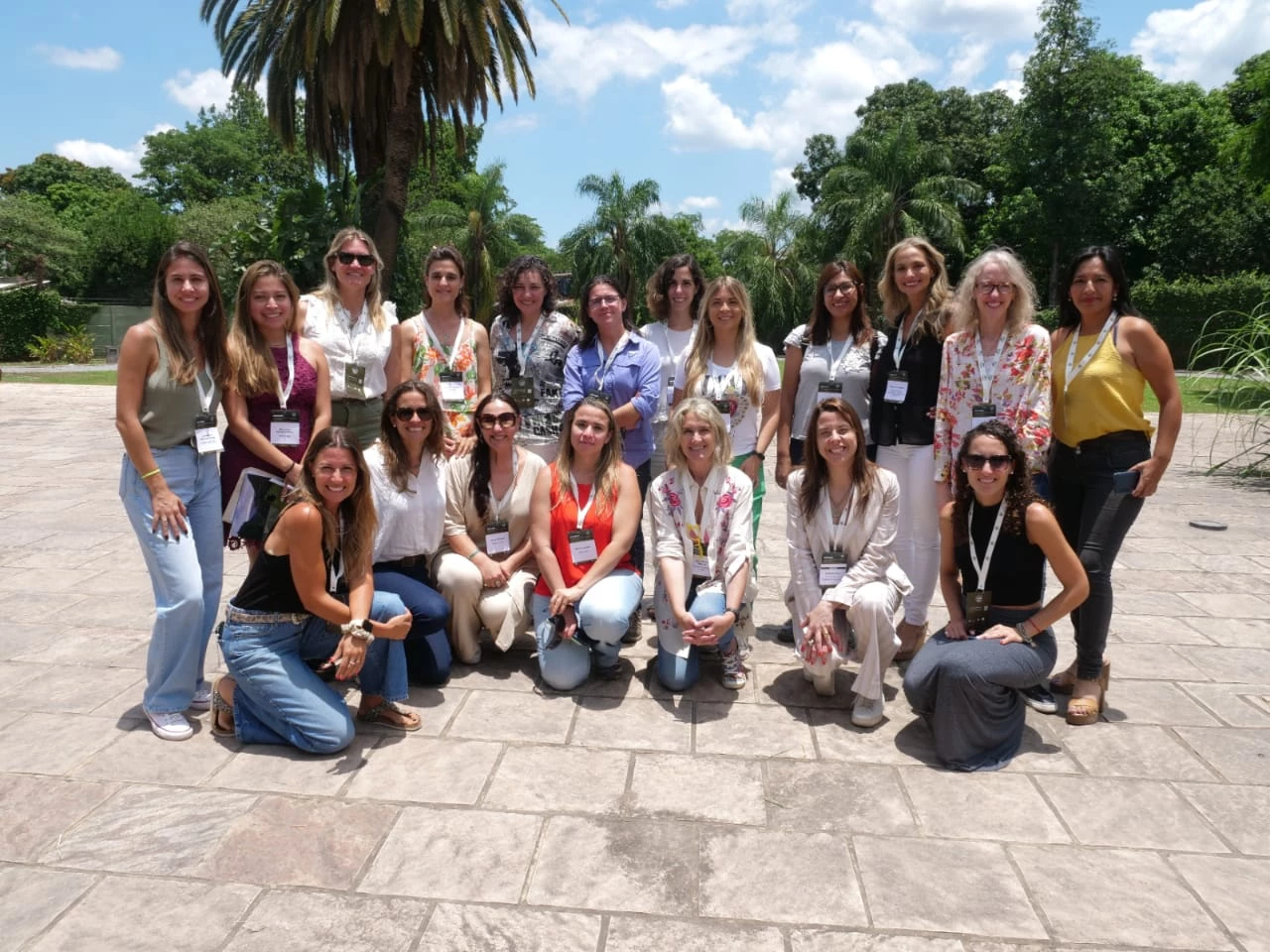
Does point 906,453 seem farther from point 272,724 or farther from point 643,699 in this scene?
point 272,724

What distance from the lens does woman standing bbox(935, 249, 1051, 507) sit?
12.0ft

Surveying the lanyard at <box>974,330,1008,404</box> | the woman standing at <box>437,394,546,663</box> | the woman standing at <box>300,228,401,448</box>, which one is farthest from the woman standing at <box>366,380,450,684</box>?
the lanyard at <box>974,330,1008,404</box>

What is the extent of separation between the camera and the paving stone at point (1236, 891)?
2.31 m

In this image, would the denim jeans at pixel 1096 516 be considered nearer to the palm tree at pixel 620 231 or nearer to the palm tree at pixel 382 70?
the palm tree at pixel 382 70

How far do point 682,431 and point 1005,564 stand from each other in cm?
136

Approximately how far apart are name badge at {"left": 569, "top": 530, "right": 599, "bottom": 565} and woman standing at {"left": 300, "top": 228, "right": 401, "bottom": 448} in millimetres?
1206

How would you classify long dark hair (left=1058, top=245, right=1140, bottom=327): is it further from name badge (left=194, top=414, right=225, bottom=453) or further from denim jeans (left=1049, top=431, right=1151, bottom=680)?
name badge (left=194, top=414, right=225, bottom=453)

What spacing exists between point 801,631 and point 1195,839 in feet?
4.92

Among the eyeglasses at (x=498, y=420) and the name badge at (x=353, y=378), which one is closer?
the eyeglasses at (x=498, y=420)

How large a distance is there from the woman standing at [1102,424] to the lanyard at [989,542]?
1.39 feet

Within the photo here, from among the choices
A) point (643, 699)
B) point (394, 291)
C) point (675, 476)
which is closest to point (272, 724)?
point (643, 699)

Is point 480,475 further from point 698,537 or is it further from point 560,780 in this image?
point 560,780

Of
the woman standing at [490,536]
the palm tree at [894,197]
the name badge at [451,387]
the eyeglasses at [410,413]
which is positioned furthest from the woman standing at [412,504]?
the palm tree at [894,197]

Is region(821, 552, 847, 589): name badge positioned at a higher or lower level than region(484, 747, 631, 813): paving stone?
higher
